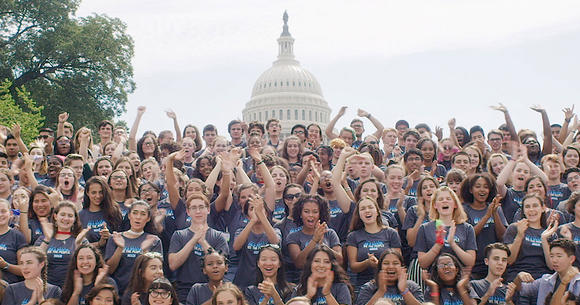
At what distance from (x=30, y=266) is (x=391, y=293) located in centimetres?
431

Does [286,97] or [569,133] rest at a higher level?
[286,97]

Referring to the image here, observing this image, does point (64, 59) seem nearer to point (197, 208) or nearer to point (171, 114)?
point (171, 114)

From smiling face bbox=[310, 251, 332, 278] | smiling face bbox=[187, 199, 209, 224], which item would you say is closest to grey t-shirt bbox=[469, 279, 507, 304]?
smiling face bbox=[310, 251, 332, 278]

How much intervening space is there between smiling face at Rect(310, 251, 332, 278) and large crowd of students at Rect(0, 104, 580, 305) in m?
0.02

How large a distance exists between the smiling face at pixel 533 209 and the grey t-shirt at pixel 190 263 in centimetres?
393

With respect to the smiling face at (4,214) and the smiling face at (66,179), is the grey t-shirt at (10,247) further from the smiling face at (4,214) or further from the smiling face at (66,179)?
the smiling face at (66,179)

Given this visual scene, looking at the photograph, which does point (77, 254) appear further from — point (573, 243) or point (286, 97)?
point (286, 97)

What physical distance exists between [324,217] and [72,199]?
3.82 m

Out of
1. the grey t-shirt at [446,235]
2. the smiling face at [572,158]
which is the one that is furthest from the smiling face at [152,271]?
the smiling face at [572,158]

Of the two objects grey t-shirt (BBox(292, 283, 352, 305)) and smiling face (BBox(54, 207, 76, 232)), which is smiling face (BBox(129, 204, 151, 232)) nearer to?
smiling face (BBox(54, 207, 76, 232))

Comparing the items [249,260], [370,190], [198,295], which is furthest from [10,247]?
[370,190]

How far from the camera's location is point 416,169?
12086mm

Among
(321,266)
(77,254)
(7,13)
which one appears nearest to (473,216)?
(321,266)

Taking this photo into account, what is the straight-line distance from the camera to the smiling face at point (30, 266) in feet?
29.0
